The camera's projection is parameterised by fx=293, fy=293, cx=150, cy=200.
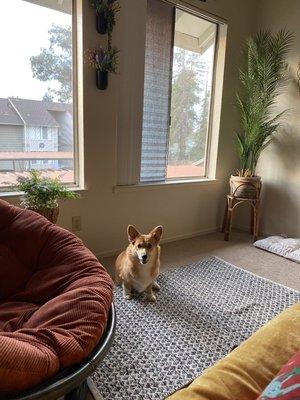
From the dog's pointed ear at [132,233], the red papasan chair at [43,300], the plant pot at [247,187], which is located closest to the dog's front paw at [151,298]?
the dog's pointed ear at [132,233]

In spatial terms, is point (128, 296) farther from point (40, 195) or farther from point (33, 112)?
point (33, 112)

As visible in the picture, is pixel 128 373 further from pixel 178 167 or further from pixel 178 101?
pixel 178 101

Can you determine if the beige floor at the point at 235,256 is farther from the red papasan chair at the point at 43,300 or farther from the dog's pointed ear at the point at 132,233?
the red papasan chair at the point at 43,300

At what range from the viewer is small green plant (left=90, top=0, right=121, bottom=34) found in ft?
7.13

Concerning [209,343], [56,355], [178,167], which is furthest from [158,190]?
[56,355]

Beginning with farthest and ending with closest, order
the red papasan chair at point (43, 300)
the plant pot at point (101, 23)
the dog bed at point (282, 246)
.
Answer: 1. the dog bed at point (282, 246)
2. the plant pot at point (101, 23)
3. the red papasan chair at point (43, 300)

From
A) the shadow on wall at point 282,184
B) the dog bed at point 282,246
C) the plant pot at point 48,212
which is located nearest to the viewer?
the plant pot at point 48,212

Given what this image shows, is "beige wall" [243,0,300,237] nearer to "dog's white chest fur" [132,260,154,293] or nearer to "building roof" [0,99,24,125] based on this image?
"dog's white chest fur" [132,260,154,293]

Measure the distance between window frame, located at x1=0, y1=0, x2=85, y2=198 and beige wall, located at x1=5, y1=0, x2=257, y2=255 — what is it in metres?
0.05

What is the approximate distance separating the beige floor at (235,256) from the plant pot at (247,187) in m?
0.54

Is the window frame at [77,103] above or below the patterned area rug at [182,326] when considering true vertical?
above

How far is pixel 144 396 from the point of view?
1247 millimetres

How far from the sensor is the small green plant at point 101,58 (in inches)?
88.6

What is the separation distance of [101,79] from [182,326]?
73.9 inches
